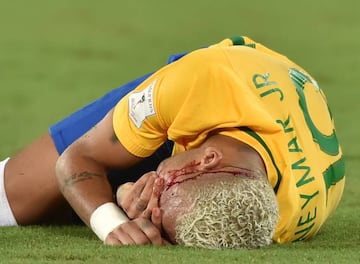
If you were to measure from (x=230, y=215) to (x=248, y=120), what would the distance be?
36cm

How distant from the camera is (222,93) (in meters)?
3.53

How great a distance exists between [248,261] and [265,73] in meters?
0.69

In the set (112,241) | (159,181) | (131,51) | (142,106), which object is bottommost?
(131,51)

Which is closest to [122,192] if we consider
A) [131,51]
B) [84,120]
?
[84,120]

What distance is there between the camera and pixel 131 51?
8.26m

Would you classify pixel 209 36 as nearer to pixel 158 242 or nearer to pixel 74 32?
pixel 74 32

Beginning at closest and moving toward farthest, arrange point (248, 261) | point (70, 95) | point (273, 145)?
point (248, 261) → point (273, 145) → point (70, 95)


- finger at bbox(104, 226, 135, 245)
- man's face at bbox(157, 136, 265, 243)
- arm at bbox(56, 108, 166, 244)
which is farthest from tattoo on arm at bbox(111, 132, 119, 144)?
finger at bbox(104, 226, 135, 245)

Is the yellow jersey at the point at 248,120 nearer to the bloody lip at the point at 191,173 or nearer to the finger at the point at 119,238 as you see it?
the bloody lip at the point at 191,173

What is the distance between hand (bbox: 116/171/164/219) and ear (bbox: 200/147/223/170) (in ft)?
0.43

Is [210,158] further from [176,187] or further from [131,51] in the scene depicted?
[131,51]

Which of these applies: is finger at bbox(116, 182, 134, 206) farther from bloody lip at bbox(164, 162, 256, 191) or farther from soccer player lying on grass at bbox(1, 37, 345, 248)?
bloody lip at bbox(164, 162, 256, 191)

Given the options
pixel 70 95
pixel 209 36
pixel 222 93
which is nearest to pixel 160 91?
pixel 222 93

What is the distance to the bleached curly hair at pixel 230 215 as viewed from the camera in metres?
3.22
